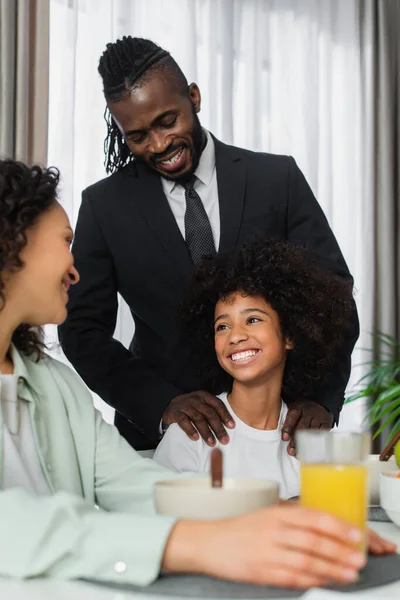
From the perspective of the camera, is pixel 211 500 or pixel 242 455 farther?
pixel 242 455

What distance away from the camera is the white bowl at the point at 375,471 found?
146cm

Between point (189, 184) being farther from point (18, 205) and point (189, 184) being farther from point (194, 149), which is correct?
point (18, 205)

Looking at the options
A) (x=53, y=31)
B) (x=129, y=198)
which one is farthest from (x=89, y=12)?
(x=129, y=198)

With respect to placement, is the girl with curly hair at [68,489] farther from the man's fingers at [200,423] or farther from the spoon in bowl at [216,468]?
the man's fingers at [200,423]

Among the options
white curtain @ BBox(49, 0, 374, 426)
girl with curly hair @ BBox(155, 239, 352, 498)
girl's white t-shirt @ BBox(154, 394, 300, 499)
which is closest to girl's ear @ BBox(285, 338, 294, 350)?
girl with curly hair @ BBox(155, 239, 352, 498)

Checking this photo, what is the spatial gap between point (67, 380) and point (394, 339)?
320cm

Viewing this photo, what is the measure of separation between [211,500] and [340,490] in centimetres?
14

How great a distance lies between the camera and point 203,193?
236 cm

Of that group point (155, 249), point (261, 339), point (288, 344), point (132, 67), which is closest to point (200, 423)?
point (261, 339)

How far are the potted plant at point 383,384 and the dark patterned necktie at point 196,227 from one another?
186 centimetres

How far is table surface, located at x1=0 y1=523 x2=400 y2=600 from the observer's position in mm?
814

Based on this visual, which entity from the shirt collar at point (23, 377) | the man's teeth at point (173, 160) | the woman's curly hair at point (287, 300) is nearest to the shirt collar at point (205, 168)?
the man's teeth at point (173, 160)

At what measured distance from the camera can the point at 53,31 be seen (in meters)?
3.46

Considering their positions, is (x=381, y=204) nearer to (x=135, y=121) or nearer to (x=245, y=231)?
(x=245, y=231)
